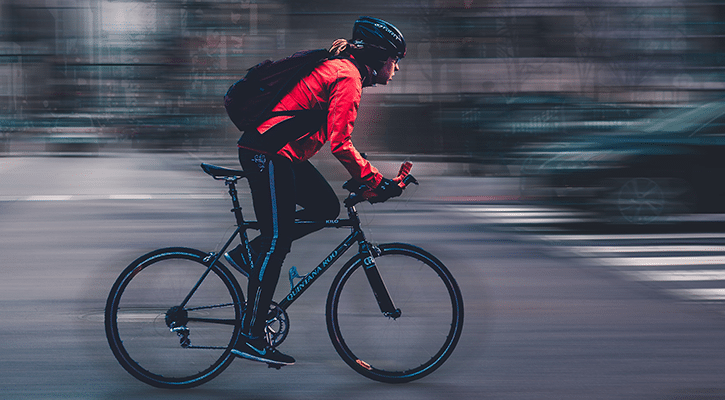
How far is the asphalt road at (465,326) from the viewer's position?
4.27 metres

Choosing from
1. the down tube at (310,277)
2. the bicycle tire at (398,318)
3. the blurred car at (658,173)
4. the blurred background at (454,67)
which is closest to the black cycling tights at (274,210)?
the down tube at (310,277)

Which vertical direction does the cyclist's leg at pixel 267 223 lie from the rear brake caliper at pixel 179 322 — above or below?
above

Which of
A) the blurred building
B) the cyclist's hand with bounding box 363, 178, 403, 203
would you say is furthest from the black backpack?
the blurred building

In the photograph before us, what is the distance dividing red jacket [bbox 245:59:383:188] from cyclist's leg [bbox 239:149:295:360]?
0.11 meters

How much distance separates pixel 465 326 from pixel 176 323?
209 cm

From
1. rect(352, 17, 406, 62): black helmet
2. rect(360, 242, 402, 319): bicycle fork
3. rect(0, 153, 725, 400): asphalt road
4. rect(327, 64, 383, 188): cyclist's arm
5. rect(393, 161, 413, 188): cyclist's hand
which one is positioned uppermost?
rect(352, 17, 406, 62): black helmet

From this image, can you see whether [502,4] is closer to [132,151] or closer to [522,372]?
[132,151]

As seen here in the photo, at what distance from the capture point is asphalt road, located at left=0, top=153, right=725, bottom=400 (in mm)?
4273

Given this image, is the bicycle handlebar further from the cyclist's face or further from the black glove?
the cyclist's face

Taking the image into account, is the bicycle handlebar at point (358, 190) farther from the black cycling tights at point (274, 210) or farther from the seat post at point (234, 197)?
the seat post at point (234, 197)

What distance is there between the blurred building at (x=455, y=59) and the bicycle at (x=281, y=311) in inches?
544

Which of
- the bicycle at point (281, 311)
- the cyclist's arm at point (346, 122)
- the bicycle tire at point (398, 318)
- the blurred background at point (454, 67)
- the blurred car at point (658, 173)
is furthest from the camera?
the blurred background at point (454, 67)

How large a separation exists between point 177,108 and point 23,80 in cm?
707

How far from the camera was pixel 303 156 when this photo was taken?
411 centimetres
